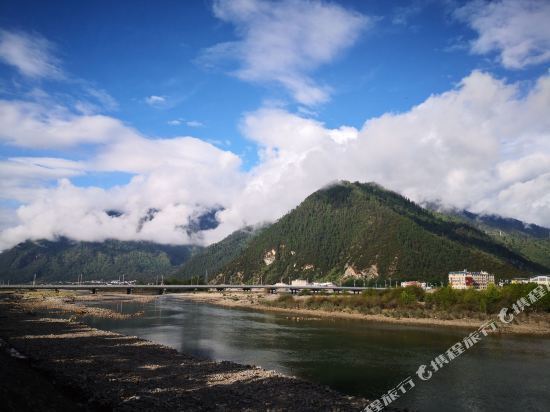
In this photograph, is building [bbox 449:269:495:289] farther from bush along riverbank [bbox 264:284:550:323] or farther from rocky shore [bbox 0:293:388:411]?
rocky shore [bbox 0:293:388:411]

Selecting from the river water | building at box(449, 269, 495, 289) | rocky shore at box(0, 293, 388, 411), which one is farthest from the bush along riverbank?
building at box(449, 269, 495, 289)

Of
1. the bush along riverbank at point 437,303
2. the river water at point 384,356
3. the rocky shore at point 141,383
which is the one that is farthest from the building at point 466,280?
the rocky shore at point 141,383

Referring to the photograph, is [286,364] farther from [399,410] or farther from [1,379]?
[1,379]

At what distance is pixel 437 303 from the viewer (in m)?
106

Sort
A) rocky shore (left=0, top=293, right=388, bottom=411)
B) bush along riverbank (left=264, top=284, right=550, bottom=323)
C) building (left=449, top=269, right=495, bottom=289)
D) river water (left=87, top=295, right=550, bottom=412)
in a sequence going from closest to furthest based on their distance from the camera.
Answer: rocky shore (left=0, top=293, right=388, bottom=411) < river water (left=87, top=295, right=550, bottom=412) < bush along riverbank (left=264, top=284, right=550, bottom=323) < building (left=449, top=269, right=495, bottom=289)

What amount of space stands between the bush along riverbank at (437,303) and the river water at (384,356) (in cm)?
1860

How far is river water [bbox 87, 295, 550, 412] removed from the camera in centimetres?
3412

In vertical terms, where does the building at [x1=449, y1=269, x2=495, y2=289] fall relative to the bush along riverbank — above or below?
above

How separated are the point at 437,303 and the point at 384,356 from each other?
6219 cm

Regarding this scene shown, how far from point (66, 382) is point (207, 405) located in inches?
456

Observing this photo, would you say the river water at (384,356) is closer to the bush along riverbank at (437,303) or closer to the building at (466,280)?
the bush along riverbank at (437,303)

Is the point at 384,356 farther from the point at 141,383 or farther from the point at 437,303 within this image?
the point at 437,303

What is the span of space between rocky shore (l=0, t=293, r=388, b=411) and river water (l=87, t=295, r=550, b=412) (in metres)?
4.93

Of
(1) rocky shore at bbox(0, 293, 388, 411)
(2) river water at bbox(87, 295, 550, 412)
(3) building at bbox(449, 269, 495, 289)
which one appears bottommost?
(2) river water at bbox(87, 295, 550, 412)
